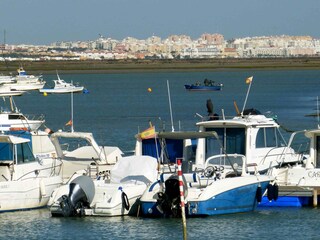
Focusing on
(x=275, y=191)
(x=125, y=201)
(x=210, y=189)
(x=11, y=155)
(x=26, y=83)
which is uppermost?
(x=26, y=83)

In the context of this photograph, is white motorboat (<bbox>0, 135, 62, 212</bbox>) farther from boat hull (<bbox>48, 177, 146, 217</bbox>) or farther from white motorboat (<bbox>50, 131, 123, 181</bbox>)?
white motorboat (<bbox>50, 131, 123, 181</bbox>)

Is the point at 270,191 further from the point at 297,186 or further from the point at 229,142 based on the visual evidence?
the point at 229,142

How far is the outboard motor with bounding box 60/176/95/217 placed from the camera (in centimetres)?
2592

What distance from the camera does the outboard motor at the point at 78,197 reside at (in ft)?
85.0

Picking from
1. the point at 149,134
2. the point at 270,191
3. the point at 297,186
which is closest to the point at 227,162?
the point at 270,191

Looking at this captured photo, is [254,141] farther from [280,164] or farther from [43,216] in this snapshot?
[43,216]

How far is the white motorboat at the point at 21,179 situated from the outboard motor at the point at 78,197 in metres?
1.43

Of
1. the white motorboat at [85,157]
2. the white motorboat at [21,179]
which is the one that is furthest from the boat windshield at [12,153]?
the white motorboat at [85,157]

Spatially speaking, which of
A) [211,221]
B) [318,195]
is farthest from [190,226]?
[318,195]

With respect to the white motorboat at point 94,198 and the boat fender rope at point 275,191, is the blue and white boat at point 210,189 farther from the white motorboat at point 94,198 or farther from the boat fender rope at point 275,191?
the white motorboat at point 94,198

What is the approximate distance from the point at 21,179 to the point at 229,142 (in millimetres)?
5588

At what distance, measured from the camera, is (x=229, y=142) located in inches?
1150

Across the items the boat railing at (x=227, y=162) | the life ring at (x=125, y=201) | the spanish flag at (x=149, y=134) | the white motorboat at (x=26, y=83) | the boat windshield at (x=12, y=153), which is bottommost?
the life ring at (x=125, y=201)

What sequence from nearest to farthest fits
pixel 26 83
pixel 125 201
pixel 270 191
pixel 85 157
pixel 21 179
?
1. pixel 125 201
2. pixel 270 191
3. pixel 21 179
4. pixel 85 157
5. pixel 26 83
